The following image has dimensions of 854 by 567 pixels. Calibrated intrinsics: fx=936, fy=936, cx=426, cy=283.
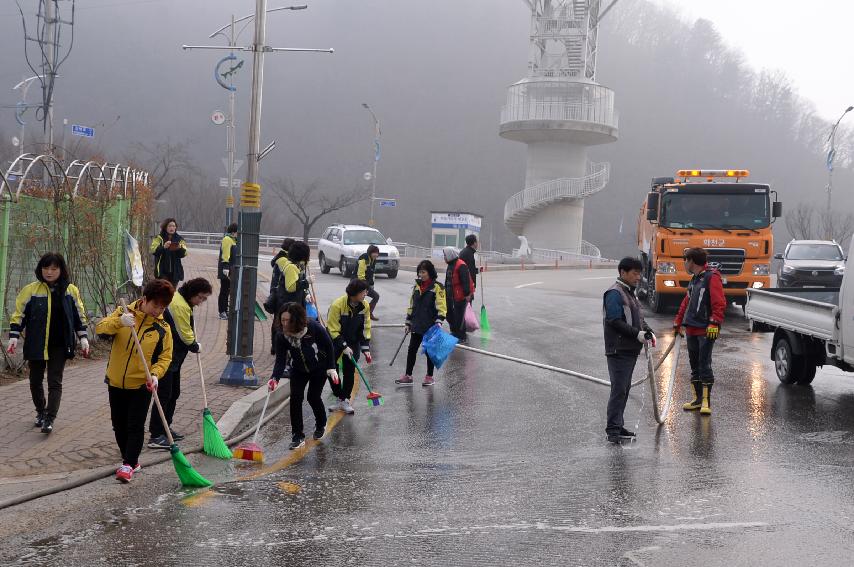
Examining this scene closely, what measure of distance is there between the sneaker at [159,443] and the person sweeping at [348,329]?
1996 mm

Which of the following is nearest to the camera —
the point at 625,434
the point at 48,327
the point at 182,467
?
the point at 182,467

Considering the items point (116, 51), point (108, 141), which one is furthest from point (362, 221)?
point (116, 51)

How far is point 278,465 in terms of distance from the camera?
7.77 m

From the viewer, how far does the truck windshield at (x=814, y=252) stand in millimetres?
29641

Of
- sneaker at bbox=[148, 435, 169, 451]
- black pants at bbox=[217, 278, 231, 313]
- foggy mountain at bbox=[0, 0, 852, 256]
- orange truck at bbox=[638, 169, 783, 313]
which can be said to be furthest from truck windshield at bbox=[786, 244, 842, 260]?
foggy mountain at bbox=[0, 0, 852, 256]

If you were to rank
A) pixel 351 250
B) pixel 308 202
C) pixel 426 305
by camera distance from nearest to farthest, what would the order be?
1. pixel 426 305
2. pixel 351 250
3. pixel 308 202

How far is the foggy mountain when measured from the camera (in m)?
142

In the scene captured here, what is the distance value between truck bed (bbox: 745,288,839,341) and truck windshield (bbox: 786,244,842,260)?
1653cm

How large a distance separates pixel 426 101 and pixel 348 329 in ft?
496

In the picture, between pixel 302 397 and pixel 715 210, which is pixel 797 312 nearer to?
pixel 302 397

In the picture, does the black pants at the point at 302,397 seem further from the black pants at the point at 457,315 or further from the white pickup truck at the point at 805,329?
the black pants at the point at 457,315

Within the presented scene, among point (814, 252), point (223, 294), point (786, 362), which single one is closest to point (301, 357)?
point (786, 362)

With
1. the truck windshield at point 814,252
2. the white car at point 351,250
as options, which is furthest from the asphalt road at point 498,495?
the white car at point 351,250

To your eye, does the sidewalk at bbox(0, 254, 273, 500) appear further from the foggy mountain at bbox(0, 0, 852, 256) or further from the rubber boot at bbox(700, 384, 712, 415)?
the foggy mountain at bbox(0, 0, 852, 256)
